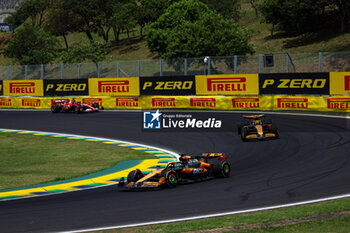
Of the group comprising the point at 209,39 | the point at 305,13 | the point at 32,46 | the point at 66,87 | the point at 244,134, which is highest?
the point at 305,13

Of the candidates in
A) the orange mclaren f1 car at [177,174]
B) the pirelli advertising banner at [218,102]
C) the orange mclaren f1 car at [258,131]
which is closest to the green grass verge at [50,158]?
the orange mclaren f1 car at [177,174]

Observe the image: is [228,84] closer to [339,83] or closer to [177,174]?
[339,83]

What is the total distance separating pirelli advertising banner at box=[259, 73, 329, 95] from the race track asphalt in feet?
20.2

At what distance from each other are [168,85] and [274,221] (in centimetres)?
2660

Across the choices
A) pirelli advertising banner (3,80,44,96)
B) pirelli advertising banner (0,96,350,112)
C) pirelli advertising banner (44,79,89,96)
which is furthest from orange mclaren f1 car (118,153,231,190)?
pirelli advertising banner (3,80,44,96)

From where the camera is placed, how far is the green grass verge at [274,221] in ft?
26.0

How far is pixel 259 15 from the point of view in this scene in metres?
85.9

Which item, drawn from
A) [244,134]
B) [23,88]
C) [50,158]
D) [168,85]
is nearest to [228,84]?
[168,85]

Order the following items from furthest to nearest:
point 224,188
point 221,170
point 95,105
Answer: point 95,105 < point 221,170 < point 224,188

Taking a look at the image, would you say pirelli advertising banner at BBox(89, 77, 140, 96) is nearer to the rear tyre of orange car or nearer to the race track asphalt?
the rear tyre of orange car

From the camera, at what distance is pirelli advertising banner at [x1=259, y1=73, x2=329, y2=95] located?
29.5 meters

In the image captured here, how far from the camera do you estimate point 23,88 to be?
4047cm

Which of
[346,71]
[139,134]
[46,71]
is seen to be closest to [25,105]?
[46,71]

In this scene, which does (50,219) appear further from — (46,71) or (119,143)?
(46,71)
